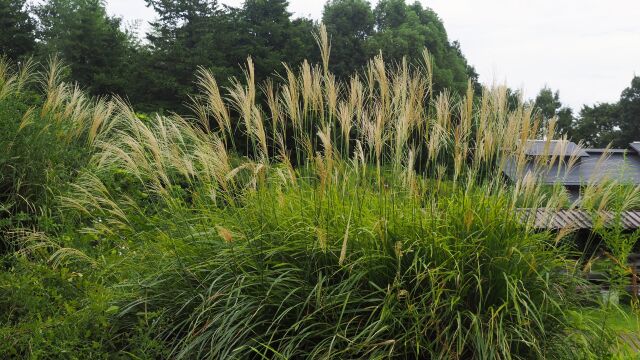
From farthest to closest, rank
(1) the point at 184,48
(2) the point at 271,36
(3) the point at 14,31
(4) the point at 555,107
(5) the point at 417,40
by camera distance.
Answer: (4) the point at 555,107
(5) the point at 417,40
(2) the point at 271,36
(1) the point at 184,48
(3) the point at 14,31

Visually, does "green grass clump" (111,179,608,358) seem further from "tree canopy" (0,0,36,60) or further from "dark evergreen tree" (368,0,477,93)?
"dark evergreen tree" (368,0,477,93)

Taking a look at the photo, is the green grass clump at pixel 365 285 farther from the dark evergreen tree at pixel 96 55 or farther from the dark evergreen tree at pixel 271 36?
the dark evergreen tree at pixel 96 55

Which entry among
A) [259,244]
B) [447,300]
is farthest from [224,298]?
[447,300]

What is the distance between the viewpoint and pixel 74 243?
3.91 m

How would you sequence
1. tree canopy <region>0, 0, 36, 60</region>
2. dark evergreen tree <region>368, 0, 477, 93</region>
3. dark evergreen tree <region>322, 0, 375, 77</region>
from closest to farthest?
tree canopy <region>0, 0, 36, 60</region> < dark evergreen tree <region>368, 0, 477, 93</region> < dark evergreen tree <region>322, 0, 375, 77</region>

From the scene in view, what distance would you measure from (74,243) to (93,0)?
1300 inches

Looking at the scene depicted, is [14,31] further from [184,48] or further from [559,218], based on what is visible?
[559,218]

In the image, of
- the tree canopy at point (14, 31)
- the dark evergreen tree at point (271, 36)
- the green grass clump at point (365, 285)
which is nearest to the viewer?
the green grass clump at point (365, 285)

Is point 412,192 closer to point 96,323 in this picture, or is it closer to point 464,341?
point 464,341

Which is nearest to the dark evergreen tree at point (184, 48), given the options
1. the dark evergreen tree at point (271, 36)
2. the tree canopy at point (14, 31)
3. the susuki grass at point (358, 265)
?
the dark evergreen tree at point (271, 36)

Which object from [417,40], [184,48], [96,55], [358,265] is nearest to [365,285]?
[358,265]

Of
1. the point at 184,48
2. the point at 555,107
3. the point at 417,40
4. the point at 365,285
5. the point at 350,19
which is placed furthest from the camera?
the point at 555,107

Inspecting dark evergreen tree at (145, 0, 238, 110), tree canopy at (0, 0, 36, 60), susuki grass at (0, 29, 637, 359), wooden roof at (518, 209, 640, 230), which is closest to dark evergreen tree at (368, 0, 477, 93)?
dark evergreen tree at (145, 0, 238, 110)

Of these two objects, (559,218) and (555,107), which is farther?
(555,107)
